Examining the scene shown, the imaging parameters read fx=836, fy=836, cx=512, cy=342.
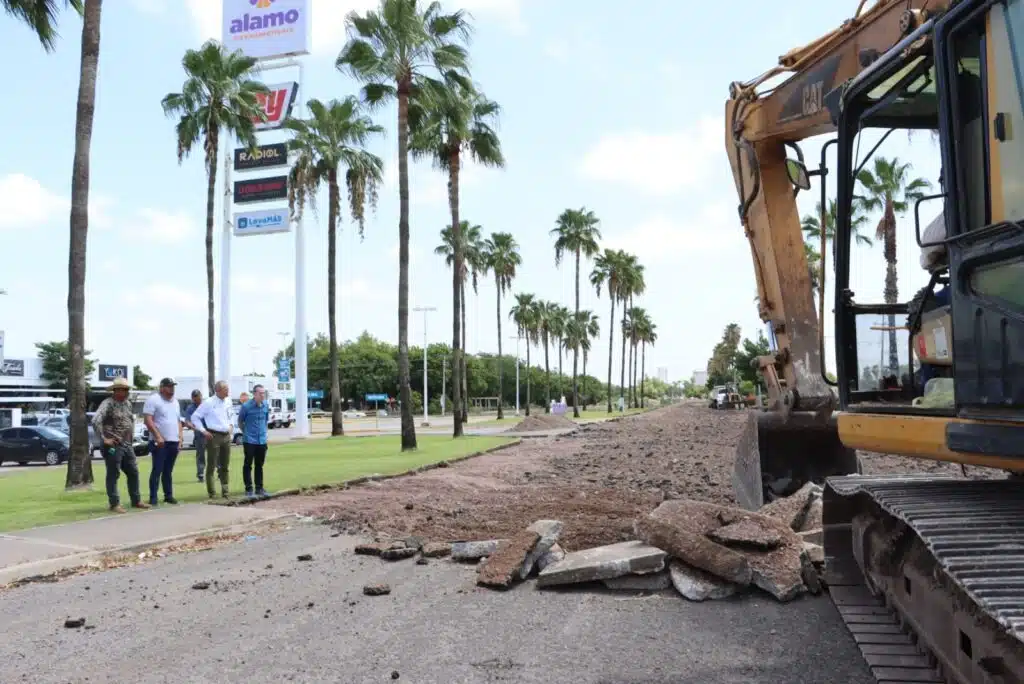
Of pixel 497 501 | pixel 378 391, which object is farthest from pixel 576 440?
pixel 378 391

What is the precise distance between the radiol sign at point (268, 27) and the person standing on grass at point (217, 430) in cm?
3625

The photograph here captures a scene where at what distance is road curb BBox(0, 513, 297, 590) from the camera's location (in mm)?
7875

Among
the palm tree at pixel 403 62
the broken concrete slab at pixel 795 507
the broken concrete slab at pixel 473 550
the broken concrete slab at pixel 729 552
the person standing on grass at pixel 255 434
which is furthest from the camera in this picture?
the palm tree at pixel 403 62

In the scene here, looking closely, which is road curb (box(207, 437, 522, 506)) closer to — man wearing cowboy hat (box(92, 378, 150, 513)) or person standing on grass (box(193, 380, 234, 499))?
person standing on grass (box(193, 380, 234, 499))

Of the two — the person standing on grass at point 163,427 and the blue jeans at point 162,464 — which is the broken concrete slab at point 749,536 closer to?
the person standing on grass at point 163,427

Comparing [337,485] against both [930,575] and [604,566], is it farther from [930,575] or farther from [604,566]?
[930,575]

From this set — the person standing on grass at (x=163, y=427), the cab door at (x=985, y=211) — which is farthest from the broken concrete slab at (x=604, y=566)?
the person standing on grass at (x=163, y=427)

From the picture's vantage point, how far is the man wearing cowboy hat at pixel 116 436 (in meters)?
11.3

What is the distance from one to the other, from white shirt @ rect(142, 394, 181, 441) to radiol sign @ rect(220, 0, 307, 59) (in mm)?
37020

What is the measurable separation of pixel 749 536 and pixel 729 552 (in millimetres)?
284

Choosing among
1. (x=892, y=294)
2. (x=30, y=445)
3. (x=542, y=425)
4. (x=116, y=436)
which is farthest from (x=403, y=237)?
(x=892, y=294)

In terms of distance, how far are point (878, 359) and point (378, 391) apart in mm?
106946

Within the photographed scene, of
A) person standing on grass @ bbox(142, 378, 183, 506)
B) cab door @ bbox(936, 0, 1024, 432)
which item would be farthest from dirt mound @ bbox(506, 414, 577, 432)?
cab door @ bbox(936, 0, 1024, 432)

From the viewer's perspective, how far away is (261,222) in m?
40.4
